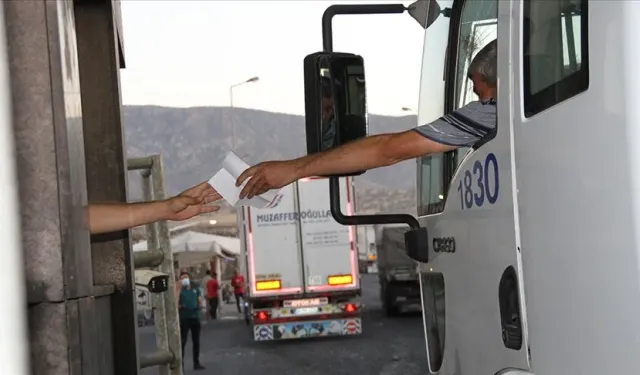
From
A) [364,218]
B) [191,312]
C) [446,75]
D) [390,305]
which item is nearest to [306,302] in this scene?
[191,312]

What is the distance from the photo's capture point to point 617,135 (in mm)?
1622

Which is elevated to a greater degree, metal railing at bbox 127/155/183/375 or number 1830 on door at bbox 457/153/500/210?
number 1830 on door at bbox 457/153/500/210

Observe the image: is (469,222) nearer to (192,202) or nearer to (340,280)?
(192,202)

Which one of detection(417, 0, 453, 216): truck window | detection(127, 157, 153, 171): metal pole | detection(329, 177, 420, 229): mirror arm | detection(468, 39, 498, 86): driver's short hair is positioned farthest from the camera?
detection(127, 157, 153, 171): metal pole

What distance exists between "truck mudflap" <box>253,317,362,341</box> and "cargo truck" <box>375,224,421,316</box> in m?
3.78

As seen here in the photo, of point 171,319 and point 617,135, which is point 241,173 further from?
point 171,319

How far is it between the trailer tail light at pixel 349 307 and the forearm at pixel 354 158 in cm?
1303

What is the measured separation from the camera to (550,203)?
1.96 m

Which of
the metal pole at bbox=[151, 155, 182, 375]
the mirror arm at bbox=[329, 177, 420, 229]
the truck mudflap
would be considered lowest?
the truck mudflap

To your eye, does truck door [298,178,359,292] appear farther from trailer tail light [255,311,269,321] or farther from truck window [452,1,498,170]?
truck window [452,1,498,170]

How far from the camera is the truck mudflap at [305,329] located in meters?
15.4

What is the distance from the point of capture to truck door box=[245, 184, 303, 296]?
Result: 51.9 feet

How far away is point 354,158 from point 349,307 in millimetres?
13121

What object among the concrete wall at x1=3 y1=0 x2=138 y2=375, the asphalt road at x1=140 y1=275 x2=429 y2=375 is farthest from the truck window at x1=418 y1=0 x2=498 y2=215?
the asphalt road at x1=140 y1=275 x2=429 y2=375
